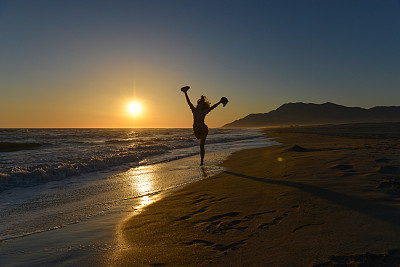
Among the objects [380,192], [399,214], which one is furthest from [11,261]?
[380,192]

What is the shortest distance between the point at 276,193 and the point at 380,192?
57.6 inches

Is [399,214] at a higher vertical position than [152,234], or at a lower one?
higher

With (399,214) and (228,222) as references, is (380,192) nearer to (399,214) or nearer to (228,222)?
(399,214)

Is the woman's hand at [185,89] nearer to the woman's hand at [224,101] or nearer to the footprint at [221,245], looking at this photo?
the woman's hand at [224,101]

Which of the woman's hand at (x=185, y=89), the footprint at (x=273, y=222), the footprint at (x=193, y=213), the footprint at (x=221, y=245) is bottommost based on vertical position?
the footprint at (x=193, y=213)

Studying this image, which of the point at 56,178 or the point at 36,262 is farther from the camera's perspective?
the point at 56,178

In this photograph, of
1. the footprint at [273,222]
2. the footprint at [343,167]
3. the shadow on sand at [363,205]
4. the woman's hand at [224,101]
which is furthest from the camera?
the woman's hand at [224,101]

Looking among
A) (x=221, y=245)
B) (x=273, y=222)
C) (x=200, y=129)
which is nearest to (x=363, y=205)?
(x=273, y=222)

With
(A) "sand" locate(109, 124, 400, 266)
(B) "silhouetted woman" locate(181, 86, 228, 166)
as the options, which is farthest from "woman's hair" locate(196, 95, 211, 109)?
(A) "sand" locate(109, 124, 400, 266)

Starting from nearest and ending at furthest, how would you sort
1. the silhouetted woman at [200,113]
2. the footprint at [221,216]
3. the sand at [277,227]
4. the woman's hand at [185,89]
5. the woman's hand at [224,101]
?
1. the sand at [277,227]
2. the footprint at [221,216]
3. the woman's hand at [224,101]
4. the woman's hand at [185,89]
5. the silhouetted woman at [200,113]

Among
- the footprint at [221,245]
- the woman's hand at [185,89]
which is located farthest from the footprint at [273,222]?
the woman's hand at [185,89]

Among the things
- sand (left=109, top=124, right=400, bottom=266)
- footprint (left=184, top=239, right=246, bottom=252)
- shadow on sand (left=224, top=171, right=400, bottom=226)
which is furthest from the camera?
shadow on sand (left=224, top=171, right=400, bottom=226)

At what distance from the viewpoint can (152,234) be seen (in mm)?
2734

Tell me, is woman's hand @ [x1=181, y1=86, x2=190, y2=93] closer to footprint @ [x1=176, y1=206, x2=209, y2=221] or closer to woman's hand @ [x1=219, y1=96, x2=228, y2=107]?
woman's hand @ [x1=219, y1=96, x2=228, y2=107]
